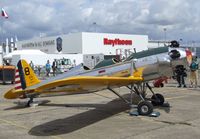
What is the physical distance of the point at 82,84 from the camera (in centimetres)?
831

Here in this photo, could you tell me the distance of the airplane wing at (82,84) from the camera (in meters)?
7.86

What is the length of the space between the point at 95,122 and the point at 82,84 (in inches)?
47.8

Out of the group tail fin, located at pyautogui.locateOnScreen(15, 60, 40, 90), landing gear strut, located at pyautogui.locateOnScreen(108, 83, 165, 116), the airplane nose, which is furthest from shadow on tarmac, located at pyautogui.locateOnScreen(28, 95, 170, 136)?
the airplane nose

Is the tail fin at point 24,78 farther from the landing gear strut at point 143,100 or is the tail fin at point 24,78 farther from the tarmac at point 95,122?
the landing gear strut at point 143,100

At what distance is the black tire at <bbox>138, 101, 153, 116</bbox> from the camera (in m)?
9.60

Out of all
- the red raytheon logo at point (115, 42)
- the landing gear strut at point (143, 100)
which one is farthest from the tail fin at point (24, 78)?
the red raytheon logo at point (115, 42)

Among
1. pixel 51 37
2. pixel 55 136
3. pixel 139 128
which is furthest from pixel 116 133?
pixel 51 37

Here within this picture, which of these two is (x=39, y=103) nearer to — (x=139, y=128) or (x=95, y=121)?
(x=95, y=121)

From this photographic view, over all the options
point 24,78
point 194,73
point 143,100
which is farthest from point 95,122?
point 194,73

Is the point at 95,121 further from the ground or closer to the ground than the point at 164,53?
closer to the ground

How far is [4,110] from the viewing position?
37.2 ft

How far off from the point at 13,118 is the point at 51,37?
51009 mm

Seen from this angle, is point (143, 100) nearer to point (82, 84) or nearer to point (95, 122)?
point (95, 122)

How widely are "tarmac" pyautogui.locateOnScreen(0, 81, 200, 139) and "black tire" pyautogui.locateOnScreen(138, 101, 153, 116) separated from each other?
25 centimetres
